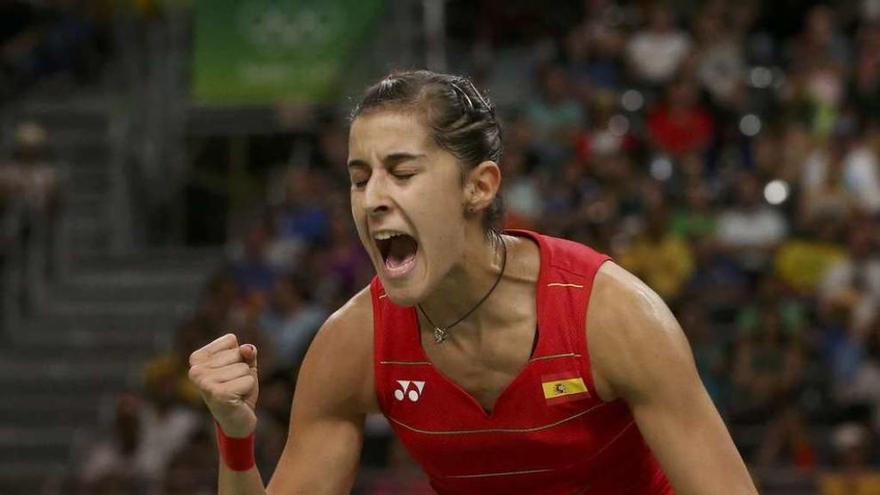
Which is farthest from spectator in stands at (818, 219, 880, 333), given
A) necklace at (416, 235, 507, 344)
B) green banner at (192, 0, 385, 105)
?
necklace at (416, 235, 507, 344)

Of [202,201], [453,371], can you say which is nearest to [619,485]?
[453,371]

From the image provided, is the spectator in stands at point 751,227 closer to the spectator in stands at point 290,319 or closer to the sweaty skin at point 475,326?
the spectator in stands at point 290,319

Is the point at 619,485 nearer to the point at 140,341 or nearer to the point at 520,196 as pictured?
the point at 520,196

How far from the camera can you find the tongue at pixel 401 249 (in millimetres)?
3777

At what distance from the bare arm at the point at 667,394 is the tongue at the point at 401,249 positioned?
0.46 meters

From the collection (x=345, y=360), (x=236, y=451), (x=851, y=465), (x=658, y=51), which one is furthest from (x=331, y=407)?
(x=658, y=51)

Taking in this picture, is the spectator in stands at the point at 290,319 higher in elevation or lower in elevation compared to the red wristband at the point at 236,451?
lower

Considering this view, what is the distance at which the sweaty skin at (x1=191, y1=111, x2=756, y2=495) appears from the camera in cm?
370

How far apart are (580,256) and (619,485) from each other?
59 centimetres

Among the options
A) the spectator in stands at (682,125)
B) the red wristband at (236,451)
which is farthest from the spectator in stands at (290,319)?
the red wristband at (236,451)

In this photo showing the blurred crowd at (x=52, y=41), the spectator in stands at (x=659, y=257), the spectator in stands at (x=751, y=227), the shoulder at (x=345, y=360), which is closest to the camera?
the shoulder at (x=345, y=360)

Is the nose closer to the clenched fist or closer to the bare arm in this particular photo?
the clenched fist

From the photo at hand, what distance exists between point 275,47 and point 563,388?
7.72 metres

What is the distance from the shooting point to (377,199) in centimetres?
365
